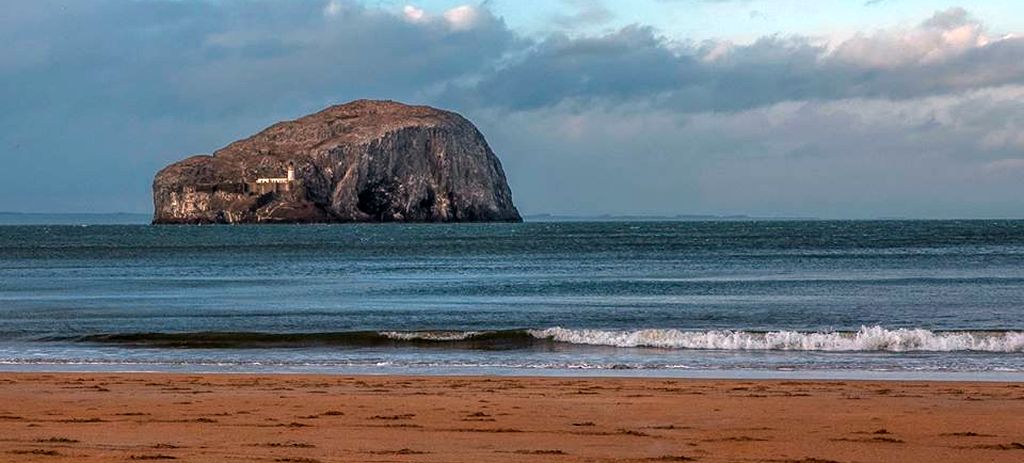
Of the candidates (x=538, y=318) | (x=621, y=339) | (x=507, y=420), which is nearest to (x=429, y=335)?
(x=621, y=339)

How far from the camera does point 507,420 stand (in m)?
13.3

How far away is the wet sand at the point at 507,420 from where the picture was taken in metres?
10.8

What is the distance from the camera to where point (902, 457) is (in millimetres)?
10703

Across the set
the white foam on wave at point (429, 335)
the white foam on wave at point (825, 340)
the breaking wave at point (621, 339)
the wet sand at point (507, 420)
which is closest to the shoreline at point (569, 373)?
the wet sand at point (507, 420)

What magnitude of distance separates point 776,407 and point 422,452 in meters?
5.41

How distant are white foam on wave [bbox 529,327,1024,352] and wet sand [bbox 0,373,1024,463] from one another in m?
7.24

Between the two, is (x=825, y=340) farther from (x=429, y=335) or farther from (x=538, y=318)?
(x=538, y=318)

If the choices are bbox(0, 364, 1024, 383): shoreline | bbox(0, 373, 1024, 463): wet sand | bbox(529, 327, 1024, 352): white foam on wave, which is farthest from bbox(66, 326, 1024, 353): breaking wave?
bbox(0, 373, 1024, 463): wet sand

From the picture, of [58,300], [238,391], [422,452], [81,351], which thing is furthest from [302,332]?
[422,452]

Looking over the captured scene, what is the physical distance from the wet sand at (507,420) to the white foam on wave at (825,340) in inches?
285

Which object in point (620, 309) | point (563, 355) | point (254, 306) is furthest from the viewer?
point (254, 306)

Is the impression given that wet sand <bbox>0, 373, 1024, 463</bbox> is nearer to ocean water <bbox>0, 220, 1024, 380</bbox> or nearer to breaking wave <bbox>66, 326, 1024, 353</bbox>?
ocean water <bbox>0, 220, 1024, 380</bbox>

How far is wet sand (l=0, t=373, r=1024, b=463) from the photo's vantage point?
35.4 feet

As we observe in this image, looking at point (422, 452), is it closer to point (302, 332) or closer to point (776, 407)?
point (776, 407)
